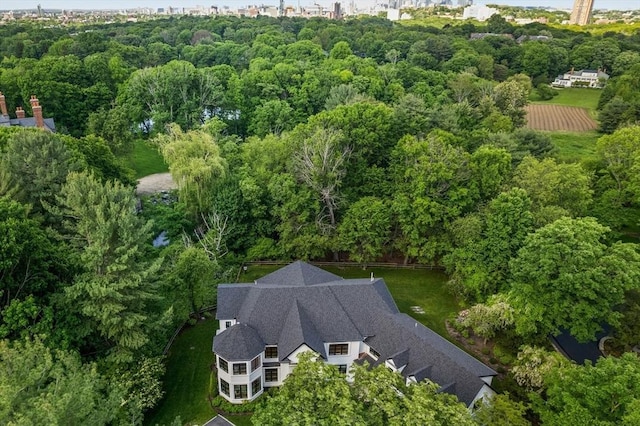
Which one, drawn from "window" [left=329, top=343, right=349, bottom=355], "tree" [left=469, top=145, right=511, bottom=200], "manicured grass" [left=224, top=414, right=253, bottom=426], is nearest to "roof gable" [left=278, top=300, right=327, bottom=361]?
"window" [left=329, top=343, right=349, bottom=355]

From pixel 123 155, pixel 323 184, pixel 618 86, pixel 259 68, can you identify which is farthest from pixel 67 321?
pixel 618 86

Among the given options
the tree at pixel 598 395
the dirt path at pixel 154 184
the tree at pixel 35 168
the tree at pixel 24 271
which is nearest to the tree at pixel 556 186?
the tree at pixel 598 395

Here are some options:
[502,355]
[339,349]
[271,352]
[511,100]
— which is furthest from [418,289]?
[511,100]

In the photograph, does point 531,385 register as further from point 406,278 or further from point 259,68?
point 259,68

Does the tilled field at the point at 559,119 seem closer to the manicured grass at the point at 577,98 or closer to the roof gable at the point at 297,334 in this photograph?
the manicured grass at the point at 577,98

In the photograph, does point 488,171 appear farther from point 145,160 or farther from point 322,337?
point 145,160

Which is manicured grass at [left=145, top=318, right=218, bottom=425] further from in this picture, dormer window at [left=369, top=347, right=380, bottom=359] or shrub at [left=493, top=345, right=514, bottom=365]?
shrub at [left=493, top=345, right=514, bottom=365]
